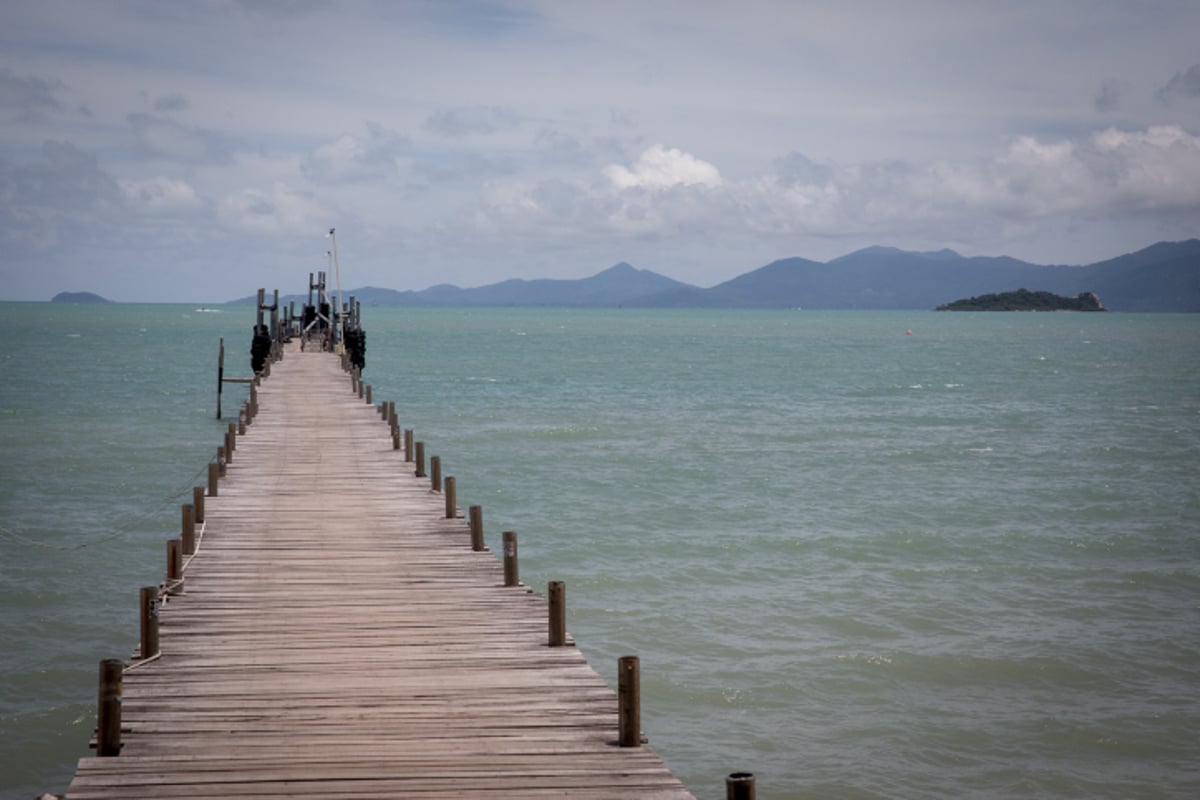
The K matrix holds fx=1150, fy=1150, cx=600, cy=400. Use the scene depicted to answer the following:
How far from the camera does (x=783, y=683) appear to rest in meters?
15.4

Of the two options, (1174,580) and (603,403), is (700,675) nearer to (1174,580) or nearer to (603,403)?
(1174,580)

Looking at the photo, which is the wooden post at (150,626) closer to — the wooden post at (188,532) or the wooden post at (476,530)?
the wooden post at (188,532)

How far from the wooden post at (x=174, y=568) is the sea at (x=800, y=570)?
7.10 ft

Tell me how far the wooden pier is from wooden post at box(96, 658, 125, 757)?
0.13 ft

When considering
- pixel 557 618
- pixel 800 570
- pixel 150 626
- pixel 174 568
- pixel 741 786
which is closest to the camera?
pixel 741 786

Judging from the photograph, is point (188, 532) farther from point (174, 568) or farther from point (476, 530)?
point (476, 530)

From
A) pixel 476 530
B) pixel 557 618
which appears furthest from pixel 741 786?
pixel 476 530

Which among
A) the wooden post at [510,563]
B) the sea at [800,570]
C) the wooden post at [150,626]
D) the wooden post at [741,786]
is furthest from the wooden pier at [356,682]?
the sea at [800,570]

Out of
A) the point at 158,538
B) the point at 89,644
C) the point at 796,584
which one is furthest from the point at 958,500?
the point at 89,644

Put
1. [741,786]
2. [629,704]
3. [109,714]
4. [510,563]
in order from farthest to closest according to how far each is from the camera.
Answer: [510,563]
[629,704]
[109,714]
[741,786]

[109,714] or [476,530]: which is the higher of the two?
[476,530]

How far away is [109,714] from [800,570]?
14.9 meters

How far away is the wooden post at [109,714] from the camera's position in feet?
27.9

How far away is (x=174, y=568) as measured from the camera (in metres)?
12.9
